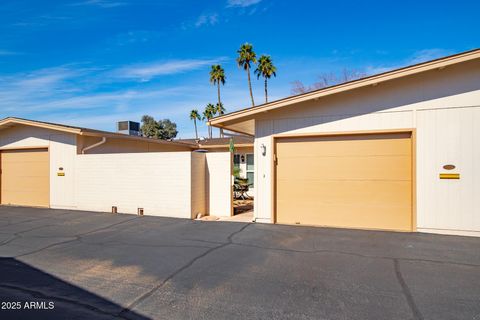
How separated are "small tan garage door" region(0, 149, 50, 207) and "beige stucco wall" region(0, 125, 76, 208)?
346 mm

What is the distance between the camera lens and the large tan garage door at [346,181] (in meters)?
6.79

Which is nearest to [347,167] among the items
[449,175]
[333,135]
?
[333,135]

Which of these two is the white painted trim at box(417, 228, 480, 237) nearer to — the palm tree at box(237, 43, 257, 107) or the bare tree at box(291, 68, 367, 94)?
the bare tree at box(291, 68, 367, 94)

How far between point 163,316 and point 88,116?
2184cm

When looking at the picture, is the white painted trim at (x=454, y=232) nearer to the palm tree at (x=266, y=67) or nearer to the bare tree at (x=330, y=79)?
the bare tree at (x=330, y=79)

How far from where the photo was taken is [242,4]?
9.98 metres

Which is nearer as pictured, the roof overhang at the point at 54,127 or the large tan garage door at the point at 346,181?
the large tan garage door at the point at 346,181

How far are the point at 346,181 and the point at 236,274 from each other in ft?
13.9

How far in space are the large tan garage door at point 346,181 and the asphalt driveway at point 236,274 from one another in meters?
0.54

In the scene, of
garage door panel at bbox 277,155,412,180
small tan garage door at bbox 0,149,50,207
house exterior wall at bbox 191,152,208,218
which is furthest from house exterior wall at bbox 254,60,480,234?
small tan garage door at bbox 0,149,50,207

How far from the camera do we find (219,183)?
9023mm

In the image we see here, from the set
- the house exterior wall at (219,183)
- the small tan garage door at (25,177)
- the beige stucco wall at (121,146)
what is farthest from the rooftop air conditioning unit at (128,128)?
the house exterior wall at (219,183)

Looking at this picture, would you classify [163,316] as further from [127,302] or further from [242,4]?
[242,4]

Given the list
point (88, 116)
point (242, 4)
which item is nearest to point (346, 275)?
Result: point (242, 4)
